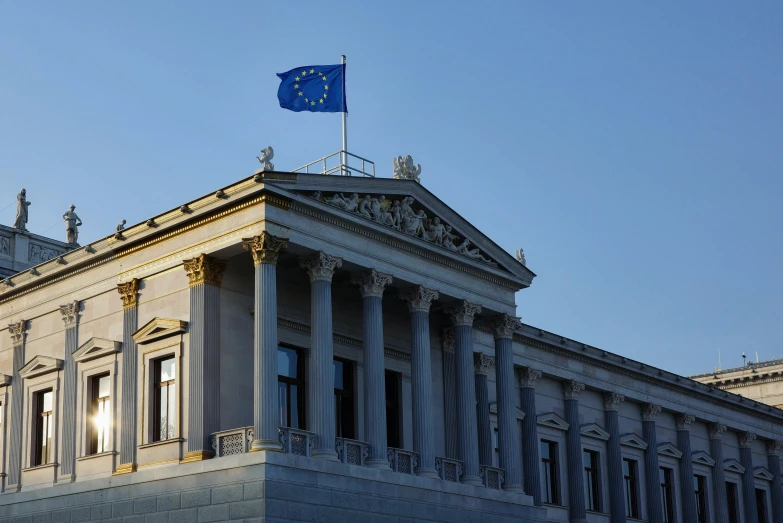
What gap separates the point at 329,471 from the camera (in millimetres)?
31875

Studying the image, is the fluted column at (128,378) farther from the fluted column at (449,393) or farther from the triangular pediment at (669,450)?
the triangular pediment at (669,450)

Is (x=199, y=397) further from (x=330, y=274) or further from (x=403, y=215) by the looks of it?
(x=403, y=215)

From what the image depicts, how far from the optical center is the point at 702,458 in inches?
2301

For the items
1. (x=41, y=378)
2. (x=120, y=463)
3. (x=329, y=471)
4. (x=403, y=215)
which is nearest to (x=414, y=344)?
(x=403, y=215)

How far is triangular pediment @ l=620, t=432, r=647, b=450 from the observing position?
53.4 meters

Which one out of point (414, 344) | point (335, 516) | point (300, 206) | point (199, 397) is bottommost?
point (335, 516)

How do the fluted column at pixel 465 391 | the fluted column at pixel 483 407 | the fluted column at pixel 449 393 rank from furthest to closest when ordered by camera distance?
the fluted column at pixel 483 407 → the fluted column at pixel 449 393 → the fluted column at pixel 465 391

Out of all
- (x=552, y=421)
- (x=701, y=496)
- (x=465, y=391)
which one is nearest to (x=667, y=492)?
(x=701, y=496)

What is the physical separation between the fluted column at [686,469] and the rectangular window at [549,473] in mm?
9629

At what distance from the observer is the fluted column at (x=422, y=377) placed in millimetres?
35812

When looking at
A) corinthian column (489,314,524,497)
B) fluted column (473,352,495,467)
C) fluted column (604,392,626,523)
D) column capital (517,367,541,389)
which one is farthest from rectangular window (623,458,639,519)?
corinthian column (489,314,524,497)

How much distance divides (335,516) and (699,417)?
3181 centimetres

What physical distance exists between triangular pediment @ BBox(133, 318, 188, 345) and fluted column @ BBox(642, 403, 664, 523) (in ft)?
91.7

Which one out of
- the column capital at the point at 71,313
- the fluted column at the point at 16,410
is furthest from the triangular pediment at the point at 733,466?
the fluted column at the point at 16,410
